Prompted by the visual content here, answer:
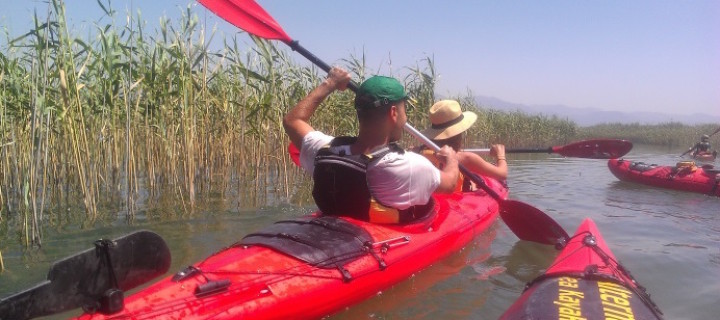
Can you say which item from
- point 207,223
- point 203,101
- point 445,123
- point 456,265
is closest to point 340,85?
point 445,123

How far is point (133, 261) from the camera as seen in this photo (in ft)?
7.59

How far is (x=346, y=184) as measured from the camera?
125 inches

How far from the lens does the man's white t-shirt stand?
3.10 meters

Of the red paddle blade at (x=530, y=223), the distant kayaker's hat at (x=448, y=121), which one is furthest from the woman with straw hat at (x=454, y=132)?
the red paddle blade at (x=530, y=223)

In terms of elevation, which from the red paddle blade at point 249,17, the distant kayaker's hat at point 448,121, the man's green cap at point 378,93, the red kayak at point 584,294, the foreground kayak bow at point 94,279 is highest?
the red paddle blade at point 249,17

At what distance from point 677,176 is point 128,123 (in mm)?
8115

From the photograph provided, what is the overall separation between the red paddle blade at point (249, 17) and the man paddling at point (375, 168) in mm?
1547

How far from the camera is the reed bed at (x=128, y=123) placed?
4.73 metres

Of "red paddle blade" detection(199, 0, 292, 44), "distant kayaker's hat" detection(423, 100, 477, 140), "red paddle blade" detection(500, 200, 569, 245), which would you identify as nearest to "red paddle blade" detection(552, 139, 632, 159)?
"red paddle blade" detection(500, 200, 569, 245)

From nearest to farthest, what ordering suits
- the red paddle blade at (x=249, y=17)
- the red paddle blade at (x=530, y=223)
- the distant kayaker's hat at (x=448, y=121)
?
the red paddle blade at (x=249, y=17)
the red paddle blade at (x=530, y=223)
the distant kayaker's hat at (x=448, y=121)

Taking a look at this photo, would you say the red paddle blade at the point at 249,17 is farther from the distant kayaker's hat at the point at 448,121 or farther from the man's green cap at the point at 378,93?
the man's green cap at the point at 378,93

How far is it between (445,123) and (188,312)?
3.24 meters

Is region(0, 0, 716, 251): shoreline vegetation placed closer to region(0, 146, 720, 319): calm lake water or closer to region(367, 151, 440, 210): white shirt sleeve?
region(0, 146, 720, 319): calm lake water

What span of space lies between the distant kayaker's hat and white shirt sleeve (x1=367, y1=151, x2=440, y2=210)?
60.1 inches
